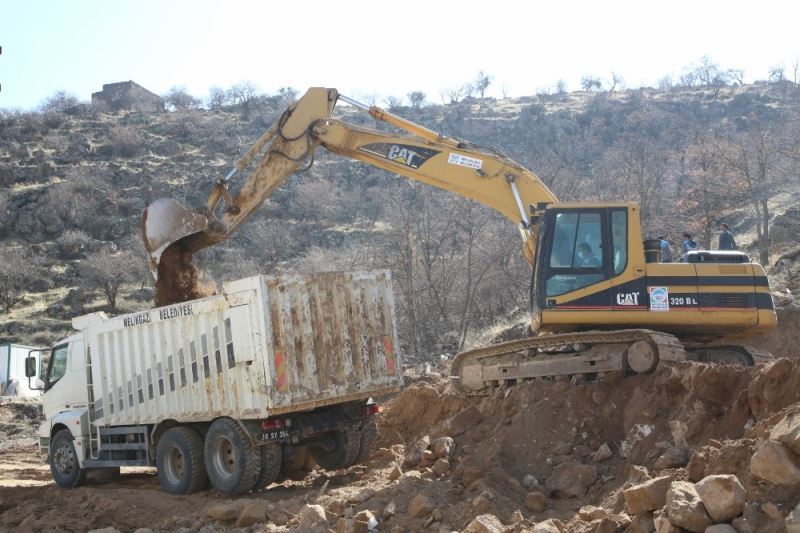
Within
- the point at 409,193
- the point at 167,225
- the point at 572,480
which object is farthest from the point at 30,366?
the point at 409,193

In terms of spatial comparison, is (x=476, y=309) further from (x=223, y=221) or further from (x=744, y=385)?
(x=744, y=385)

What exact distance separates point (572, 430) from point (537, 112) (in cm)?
6290

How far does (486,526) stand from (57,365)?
9232 mm

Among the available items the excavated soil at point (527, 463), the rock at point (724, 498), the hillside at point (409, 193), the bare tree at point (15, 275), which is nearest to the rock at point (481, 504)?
the excavated soil at point (527, 463)

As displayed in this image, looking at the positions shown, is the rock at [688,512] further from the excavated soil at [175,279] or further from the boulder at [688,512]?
the excavated soil at [175,279]

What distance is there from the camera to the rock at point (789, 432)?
562 cm

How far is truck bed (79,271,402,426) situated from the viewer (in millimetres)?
10328

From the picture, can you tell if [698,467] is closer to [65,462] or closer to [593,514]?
[593,514]

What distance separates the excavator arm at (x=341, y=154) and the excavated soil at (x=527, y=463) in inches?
95.6

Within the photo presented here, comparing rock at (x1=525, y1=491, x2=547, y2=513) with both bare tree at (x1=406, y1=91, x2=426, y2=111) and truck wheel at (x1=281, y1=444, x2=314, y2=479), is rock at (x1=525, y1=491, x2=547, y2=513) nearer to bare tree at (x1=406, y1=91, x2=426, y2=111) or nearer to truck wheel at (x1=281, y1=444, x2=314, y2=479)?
truck wheel at (x1=281, y1=444, x2=314, y2=479)

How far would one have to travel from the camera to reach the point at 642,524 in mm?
6062

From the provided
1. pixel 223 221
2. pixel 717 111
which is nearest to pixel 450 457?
pixel 223 221

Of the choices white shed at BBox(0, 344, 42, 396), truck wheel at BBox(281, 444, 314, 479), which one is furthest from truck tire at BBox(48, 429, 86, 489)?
white shed at BBox(0, 344, 42, 396)

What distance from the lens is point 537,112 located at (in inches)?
2766
